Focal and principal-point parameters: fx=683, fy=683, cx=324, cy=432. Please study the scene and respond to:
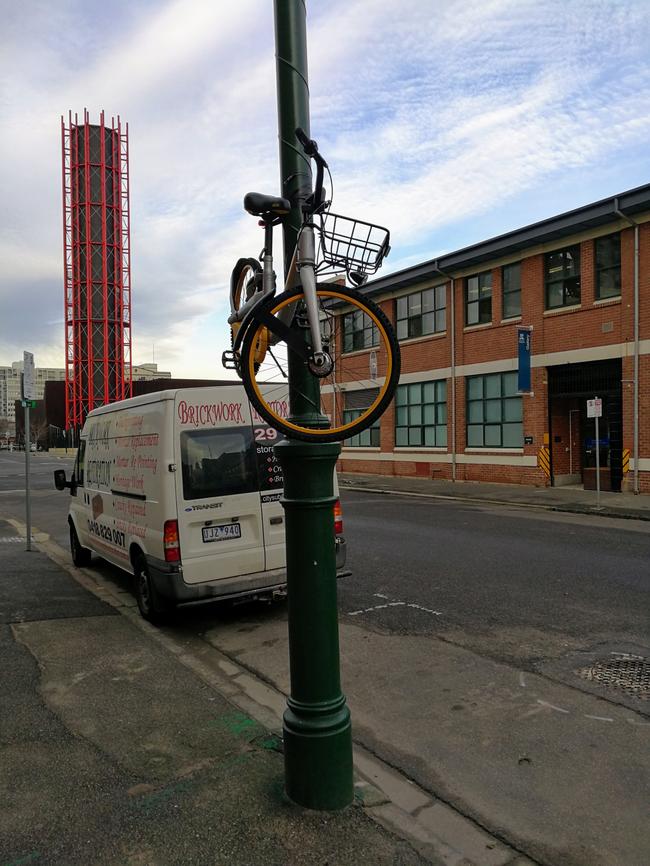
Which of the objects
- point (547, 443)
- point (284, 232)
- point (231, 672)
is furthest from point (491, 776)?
point (547, 443)

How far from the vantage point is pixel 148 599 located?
22.0ft

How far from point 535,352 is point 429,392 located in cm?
570

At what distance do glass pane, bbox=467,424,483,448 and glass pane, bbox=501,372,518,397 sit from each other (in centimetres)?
167

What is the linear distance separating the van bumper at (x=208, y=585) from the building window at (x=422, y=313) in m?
20.2

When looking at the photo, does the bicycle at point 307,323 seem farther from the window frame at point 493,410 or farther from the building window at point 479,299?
the building window at point 479,299

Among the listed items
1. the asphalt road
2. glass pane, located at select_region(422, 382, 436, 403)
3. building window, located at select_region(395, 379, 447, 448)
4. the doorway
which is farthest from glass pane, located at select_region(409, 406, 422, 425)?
the asphalt road

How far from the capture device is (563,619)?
651 cm

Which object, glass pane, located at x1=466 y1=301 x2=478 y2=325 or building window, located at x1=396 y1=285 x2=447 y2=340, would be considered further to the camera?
building window, located at x1=396 y1=285 x2=447 y2=340

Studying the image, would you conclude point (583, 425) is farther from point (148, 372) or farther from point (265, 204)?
point (148, 372)

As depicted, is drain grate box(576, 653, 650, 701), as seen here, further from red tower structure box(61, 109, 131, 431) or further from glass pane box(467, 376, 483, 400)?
red tower structure box(61, 109, 131, 431)

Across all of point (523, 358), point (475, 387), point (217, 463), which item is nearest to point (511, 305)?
point (523, 358)

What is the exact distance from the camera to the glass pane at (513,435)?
72.3 feet

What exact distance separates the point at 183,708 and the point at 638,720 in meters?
2.90

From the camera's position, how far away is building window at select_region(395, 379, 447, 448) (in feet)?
84.1
